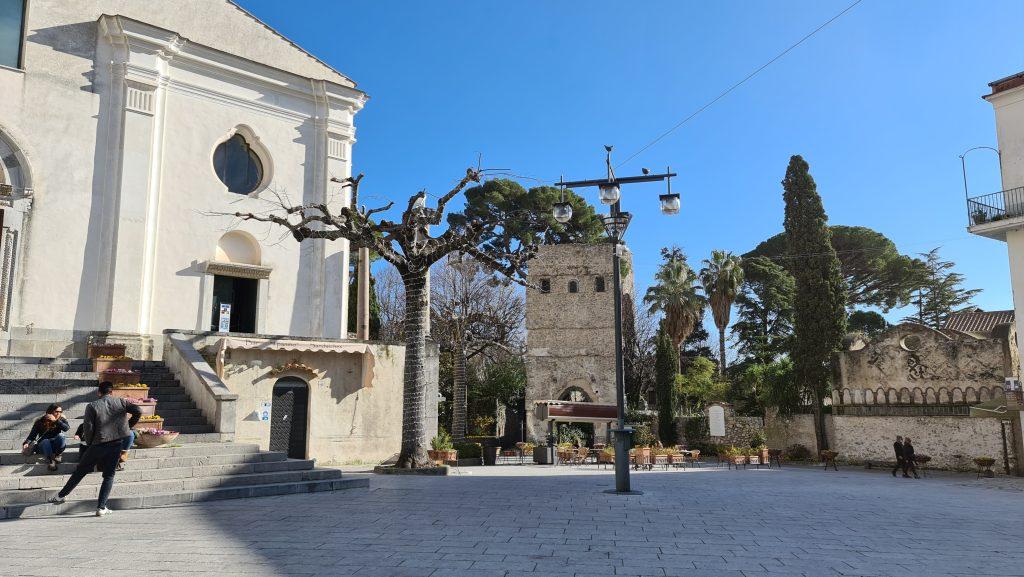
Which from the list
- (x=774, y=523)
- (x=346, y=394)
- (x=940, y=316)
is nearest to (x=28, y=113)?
(x=346, y=394)

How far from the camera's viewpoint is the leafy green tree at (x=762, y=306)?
4458 cm

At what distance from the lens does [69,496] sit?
28.7ft

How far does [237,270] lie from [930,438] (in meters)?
22.0

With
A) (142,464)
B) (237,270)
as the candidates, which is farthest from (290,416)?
(142,464)


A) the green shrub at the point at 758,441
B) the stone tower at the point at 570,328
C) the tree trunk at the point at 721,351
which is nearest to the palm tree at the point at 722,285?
the tree trunk at the point at 721,351

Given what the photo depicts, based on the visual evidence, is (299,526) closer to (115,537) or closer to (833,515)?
(115,537)

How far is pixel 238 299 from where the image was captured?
61.3 feet

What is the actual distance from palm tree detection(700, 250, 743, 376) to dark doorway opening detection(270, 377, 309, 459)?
30660mm

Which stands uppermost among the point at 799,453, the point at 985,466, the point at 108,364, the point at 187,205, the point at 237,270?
the point at 187,205

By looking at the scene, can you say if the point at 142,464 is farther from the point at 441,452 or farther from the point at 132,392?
the point at 441,452

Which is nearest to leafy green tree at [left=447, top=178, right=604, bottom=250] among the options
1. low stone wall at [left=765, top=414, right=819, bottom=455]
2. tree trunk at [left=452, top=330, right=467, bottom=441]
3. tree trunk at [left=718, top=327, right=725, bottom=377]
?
tree trunk at [left=718, top=327, right=725, bottom=377]

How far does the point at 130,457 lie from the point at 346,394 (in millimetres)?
8596

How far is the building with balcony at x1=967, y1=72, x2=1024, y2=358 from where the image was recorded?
20.7m

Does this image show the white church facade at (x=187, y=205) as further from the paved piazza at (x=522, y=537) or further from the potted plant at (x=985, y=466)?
the potted plant at (x=985, y=466)
